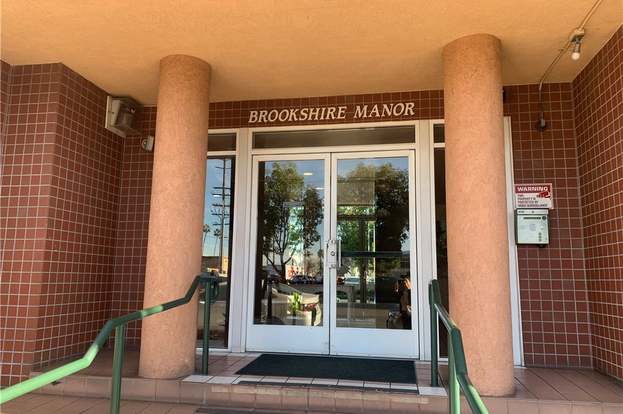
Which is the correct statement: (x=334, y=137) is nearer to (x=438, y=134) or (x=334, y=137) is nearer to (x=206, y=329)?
(x=438, y=134)

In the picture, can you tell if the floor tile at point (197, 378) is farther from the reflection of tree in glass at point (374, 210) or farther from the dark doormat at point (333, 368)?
the reflection of tree in glass at point (374, 210)

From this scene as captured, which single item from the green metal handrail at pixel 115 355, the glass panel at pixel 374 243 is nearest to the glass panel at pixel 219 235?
the green metal handrail at pixel 115 355

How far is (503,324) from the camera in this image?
10.9ft

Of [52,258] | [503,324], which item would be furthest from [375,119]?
[52,258]

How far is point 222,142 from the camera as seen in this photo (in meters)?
5.08

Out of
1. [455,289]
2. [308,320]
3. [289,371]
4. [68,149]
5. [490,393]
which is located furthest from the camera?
[308,320]

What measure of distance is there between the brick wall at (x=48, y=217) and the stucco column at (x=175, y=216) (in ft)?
3.20

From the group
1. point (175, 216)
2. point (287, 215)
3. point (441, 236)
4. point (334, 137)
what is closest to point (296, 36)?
point (334, 137)

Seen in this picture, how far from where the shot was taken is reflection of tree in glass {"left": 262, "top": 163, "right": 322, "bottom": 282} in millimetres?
4789

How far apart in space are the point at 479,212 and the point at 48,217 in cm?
362

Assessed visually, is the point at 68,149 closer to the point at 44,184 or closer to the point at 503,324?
the point at 44,184

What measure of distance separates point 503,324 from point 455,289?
16.1 inches

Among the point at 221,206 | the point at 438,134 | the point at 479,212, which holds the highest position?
the point at 438,134

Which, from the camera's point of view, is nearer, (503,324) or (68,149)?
(503,324)
